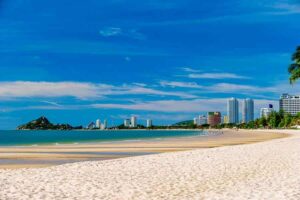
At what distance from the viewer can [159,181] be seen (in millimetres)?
14500

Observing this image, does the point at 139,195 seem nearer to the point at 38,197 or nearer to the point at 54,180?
the point at 38,197

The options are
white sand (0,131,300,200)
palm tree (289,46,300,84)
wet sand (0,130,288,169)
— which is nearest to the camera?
white sand (0,131,300,200)

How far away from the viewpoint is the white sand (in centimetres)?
1185

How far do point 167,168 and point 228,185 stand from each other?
478cm

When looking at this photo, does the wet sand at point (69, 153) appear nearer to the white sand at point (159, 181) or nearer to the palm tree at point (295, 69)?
the white sand at point (159, 181)

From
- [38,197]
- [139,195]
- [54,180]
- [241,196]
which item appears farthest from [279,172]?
[38,197]

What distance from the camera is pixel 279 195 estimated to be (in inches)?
440

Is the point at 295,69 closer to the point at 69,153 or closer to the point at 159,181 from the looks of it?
the point at 69,153

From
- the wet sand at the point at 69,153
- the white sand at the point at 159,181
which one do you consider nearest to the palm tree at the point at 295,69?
the wet sand at the point at 69,153

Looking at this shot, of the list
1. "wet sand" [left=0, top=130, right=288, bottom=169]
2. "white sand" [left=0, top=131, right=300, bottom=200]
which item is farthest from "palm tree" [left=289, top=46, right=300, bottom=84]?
"white sand" [left=0, top=131, right=300, bottom=200]

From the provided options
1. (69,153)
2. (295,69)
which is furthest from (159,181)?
(295,69)

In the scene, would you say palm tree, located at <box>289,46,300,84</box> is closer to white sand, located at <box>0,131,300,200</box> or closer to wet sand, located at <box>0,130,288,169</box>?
wet sand, located at <box>0,130,288,169</box>

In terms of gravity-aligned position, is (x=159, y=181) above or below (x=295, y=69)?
below

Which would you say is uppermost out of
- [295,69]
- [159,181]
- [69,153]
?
[295,69]
